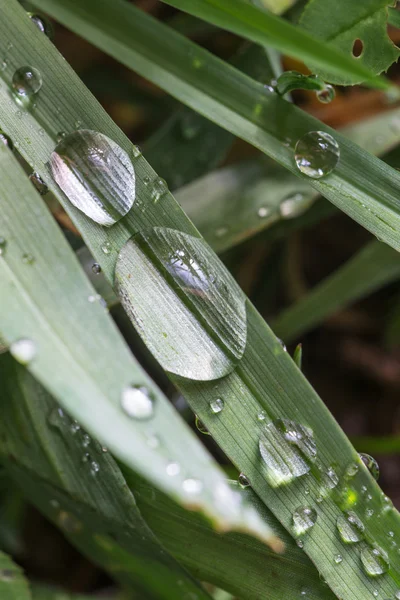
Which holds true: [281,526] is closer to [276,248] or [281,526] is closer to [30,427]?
[30,427]

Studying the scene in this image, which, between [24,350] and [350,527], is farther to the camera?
[350,527]

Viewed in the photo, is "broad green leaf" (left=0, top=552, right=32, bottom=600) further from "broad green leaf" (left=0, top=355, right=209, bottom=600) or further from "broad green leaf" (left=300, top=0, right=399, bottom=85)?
"broad green leaf" (left=300, top=0, right=399, bottom=85)

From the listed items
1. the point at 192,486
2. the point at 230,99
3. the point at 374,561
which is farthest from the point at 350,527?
the point at 230,99

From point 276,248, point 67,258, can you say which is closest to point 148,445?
point 67,258

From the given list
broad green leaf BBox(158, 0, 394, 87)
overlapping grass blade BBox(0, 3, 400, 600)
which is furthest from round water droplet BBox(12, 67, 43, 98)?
broad green leaf BBox(158, 0, 394, 87)

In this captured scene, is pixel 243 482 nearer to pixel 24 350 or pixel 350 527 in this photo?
pixel 350 527

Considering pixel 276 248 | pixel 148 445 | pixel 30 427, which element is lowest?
pixel 276 248
